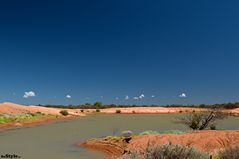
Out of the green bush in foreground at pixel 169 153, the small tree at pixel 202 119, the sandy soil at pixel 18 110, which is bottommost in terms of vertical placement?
the green bush in foreground at pixel 169 153

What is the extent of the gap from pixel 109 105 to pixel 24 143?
3825 inches

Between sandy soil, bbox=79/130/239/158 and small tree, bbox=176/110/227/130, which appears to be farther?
small tree, bbox=176/110/227/130

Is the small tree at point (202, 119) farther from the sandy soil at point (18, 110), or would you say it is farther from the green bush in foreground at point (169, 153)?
the sandy soil at point (18, 110)

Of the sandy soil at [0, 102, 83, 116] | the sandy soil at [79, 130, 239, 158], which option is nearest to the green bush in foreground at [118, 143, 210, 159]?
the sandy soil at [79, 130, 239, 158]

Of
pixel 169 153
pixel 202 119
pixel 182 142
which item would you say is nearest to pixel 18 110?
pixel 202 119

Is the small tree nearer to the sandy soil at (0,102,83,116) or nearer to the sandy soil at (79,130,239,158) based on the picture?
the sandy soil at (79,130,239,158)

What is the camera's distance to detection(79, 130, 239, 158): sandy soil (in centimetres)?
1551

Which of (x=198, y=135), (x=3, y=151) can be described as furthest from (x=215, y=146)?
(x=3, y=151)

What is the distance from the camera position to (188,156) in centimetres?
877

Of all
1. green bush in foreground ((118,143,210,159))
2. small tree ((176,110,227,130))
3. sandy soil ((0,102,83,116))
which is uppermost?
sandy soil ((0,102,83,116))

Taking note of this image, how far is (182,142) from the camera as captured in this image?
16.2 meters

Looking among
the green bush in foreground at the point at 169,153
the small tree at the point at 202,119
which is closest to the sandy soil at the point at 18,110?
the small tree at the point at 202,119

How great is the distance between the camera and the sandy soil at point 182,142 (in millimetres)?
15508

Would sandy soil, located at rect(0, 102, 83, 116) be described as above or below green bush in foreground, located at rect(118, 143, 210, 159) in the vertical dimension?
above
